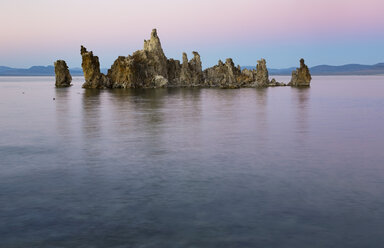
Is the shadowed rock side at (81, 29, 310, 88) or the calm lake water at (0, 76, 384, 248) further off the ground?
the shadowed rock side at (81, 29, 310, 88)

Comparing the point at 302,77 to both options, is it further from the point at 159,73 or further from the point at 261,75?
the point at 159,73

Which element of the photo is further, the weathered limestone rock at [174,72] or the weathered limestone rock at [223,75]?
the weathered limestone rock at [174,72]

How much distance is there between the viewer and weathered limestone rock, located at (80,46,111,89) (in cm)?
12569

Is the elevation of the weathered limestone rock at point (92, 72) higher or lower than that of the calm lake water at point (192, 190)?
higher

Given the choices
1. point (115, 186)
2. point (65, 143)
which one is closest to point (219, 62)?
point (65, 143)

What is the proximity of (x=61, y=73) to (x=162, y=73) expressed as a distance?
37.1 metres

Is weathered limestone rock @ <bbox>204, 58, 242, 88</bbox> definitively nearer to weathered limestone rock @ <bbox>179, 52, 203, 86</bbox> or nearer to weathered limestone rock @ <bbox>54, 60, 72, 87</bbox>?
weathered limestone rock @ <bbox>179, 52, 203, 86</bbox>

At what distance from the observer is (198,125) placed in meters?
33.0

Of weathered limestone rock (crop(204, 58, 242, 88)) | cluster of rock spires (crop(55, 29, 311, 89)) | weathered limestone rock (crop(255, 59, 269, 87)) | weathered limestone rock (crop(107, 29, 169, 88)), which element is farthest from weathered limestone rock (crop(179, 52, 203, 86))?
weathered limestone rock (crop(255, 59, 269, 87))

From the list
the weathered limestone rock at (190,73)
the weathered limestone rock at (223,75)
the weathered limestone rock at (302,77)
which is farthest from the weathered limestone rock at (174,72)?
the weathered limestone rock at (302,77)

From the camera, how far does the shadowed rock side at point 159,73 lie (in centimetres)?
12644

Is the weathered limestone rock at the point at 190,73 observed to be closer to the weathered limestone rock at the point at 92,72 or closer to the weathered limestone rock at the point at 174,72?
the weathered limestone rock at the point at 174,72

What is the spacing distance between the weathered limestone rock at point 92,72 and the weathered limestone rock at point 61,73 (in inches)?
575

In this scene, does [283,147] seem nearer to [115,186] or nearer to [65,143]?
[115,186]
